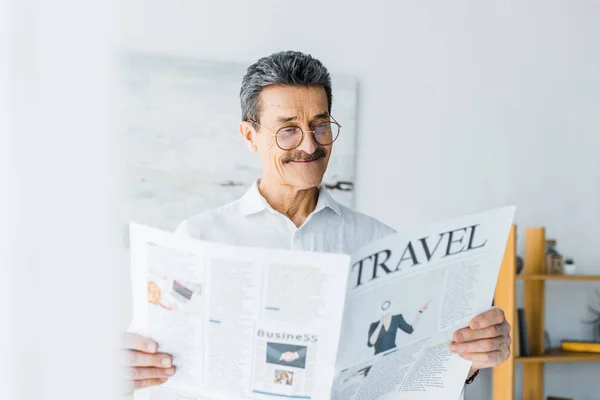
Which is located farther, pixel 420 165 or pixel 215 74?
pixel 420 165

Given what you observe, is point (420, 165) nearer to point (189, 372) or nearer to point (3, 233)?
point (189, 372)

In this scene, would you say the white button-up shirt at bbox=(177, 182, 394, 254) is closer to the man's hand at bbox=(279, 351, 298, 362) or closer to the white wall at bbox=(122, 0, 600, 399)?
the man's hand at bbox=(279, 351, 298, 362)

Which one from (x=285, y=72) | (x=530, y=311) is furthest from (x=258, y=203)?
(x=530, y=311)

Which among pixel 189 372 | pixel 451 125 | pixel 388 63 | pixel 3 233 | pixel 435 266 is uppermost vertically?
pixel 388 63

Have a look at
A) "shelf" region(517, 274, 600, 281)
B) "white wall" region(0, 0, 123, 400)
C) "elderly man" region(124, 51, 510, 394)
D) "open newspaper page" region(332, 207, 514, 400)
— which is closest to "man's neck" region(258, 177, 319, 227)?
"elderly man" region(124, 51, 510, 394)

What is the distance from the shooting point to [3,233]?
15.8 inches

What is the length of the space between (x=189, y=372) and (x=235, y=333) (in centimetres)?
11

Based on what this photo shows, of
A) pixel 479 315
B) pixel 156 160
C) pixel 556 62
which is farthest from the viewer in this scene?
pixel 556 62

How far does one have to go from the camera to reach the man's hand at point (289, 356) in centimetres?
99

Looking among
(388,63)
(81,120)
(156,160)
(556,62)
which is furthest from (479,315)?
(556,62)

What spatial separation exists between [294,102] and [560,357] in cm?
198

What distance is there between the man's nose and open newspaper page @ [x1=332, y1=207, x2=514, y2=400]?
38cm

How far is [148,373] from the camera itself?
1.03m

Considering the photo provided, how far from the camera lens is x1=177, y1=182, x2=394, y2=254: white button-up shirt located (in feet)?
4.61
